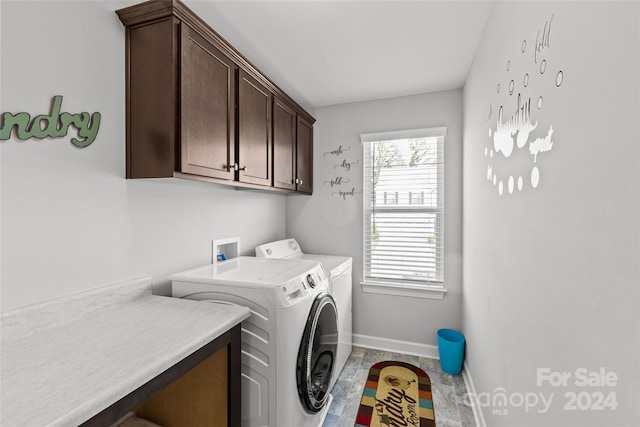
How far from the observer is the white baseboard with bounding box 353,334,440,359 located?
2.75 metres

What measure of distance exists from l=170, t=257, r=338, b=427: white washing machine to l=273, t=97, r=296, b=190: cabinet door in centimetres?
96

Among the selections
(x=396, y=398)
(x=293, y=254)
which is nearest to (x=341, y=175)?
(x=293, y=254)

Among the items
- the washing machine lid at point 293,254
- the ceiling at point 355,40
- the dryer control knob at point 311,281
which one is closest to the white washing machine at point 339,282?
the washing machine lid at point 293,254

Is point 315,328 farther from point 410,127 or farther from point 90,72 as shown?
point 410,127

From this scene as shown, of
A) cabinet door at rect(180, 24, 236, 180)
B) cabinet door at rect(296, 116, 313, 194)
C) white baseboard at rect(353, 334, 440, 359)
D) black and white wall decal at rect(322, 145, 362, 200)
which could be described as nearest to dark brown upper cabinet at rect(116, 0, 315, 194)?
cabinet door at rect(180, 24, 236, 180)

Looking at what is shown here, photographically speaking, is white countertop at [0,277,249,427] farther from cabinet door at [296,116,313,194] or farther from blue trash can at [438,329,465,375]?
blue trash can at [438,329,465,375]

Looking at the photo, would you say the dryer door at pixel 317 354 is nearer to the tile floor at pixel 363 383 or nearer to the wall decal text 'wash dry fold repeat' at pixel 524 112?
the tile floor at pixel 363 383

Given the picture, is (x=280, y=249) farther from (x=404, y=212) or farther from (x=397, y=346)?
(x=397, y=346)

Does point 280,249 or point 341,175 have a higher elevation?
point 341,175

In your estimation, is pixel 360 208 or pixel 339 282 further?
pixel 360 208

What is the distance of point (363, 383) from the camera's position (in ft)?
7.66

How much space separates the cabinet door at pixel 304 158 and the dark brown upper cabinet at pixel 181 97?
2.93ft

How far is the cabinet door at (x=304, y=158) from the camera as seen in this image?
9.00 ft

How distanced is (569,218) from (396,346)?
2408 mm
